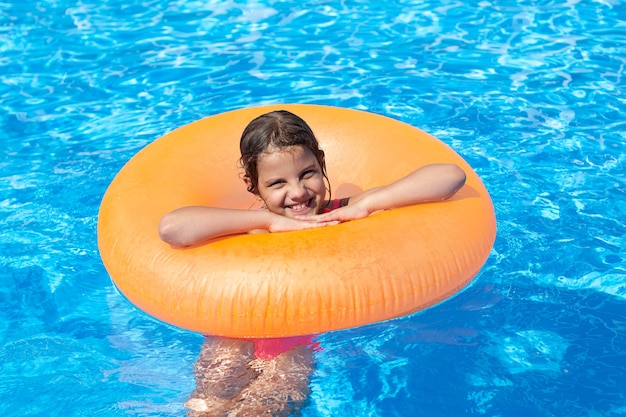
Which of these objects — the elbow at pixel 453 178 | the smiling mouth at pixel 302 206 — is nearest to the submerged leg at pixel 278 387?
the smiling mouth at pixel 302 206

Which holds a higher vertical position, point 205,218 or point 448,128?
point 205,218

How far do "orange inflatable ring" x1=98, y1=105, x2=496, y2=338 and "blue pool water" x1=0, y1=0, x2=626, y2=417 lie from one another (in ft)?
1.09

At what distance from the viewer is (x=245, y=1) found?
8859mm

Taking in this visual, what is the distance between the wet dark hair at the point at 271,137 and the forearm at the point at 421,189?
36 centimetres

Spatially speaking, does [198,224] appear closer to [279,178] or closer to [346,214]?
[279,178]

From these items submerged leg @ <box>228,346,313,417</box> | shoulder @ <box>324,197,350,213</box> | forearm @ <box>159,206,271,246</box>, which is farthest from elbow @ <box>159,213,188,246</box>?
shoulder @ <box>324,197,350,213</box>

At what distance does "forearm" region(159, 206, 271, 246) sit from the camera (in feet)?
11.9

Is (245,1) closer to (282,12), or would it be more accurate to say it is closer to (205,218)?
(282,12)

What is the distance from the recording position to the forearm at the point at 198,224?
3.64m

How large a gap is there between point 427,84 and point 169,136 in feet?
9.14

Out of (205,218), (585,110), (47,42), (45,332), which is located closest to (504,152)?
(585,110)

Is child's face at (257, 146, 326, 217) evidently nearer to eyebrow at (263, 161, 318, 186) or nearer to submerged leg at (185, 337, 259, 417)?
eyebrow at (263, 161, 318, 186)

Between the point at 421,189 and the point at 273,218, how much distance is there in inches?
27.8

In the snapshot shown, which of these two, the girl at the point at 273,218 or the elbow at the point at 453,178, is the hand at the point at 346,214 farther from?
the elbow at the point at 453,178
